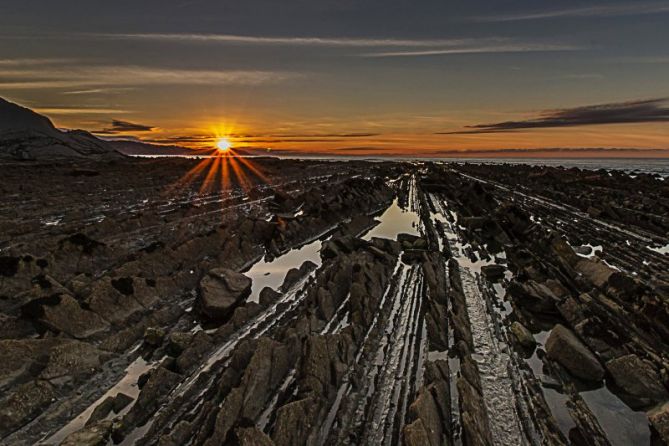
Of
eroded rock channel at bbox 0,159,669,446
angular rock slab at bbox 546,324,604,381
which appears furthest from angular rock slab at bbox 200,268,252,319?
angular rock slab at bbox 546,324,604,381

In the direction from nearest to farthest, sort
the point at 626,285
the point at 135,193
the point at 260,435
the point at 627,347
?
the point at 260,435
the point at 627,347
the point at 626,285
the point at 135,193

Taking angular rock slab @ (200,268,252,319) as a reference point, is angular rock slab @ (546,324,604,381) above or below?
below

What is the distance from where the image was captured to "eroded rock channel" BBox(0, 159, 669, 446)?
7797 millimetres

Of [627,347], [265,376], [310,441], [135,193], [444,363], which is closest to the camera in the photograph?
[310,441]

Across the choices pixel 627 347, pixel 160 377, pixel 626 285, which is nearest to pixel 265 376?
pixel 160 377

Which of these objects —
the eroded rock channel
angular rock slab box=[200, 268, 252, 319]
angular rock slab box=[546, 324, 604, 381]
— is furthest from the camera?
angular rock slab box=[200, 268, 252, 319]

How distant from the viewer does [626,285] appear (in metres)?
14.5

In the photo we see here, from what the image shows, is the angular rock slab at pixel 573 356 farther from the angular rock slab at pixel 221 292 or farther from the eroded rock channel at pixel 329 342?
the angular rock slab at pixel 221 292

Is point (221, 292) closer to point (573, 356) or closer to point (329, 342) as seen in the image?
point (329, 342)

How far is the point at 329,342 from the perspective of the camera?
10.1 m

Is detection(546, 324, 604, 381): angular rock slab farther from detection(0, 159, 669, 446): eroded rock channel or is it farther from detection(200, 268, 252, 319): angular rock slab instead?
detection(200, 268, 252, 319): angular rock slab

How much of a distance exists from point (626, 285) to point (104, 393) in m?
18.2

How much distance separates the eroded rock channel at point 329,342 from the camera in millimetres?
7797

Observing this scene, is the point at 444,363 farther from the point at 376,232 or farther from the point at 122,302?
the point at 376,232
